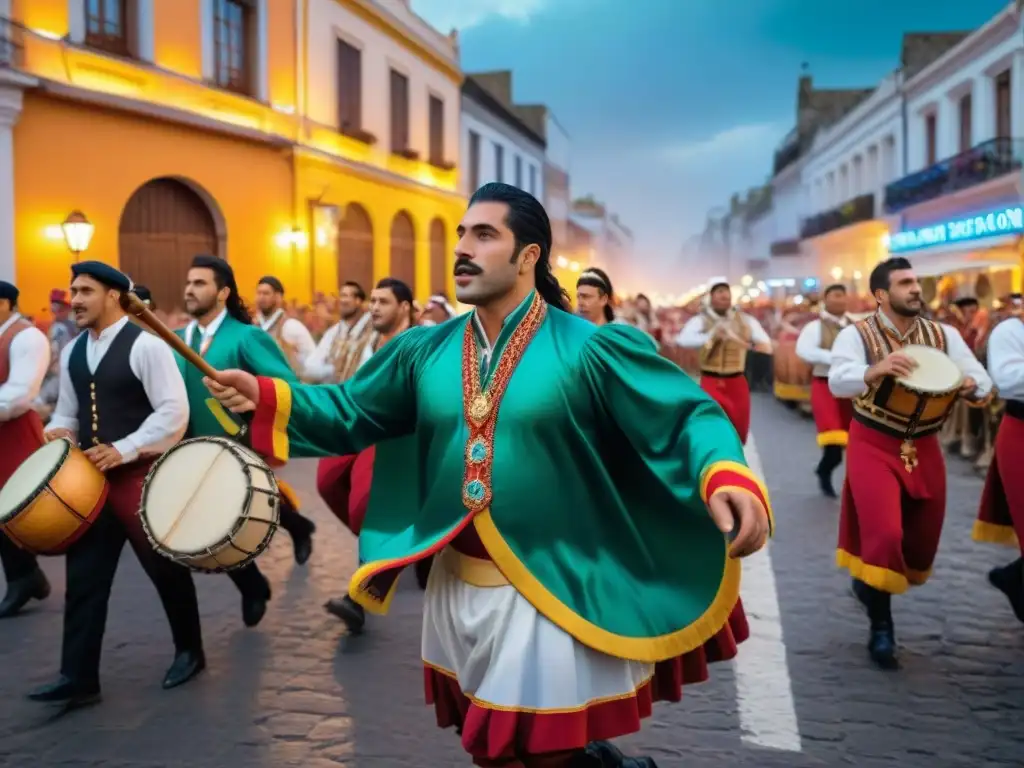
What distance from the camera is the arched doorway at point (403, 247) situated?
26.7 meters

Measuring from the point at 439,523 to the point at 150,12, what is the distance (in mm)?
16087

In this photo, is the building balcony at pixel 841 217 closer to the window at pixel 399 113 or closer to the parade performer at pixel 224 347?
the window at pixel 399 113

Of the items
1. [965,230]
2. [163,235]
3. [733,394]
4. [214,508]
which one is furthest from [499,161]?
[214,508]

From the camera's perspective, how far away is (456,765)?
409cm

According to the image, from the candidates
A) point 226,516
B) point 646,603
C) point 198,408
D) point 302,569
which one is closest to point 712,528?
point 646,603

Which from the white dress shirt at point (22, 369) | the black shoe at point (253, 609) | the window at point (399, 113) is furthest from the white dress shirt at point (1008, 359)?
the window at point (399, 113)

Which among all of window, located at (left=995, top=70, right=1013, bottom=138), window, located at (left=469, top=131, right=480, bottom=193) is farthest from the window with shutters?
window, located at (left=995, top=70, right=1013, bottom=138)

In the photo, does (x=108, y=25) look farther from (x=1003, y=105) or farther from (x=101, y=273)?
(x=1003, y=105)

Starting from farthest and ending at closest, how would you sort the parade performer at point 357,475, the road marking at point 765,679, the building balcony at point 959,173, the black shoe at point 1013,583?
1. the building balcony at point 959,173
2. the parade performer at point 357,475
3. the black shoe at point 1013,583
4. the road marking at point 765,679

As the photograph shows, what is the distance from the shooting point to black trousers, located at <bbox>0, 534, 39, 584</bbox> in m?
6.26

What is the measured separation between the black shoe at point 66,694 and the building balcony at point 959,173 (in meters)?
24.3

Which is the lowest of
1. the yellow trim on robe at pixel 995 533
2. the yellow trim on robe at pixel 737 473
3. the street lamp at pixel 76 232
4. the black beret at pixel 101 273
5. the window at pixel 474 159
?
the yellow trim on robe at pixel 995 533

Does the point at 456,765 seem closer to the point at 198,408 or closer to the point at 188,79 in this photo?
the point at 198,408

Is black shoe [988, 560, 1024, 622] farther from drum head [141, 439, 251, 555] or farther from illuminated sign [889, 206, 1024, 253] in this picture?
illuminated sign [889, 206, 1024, 253]
